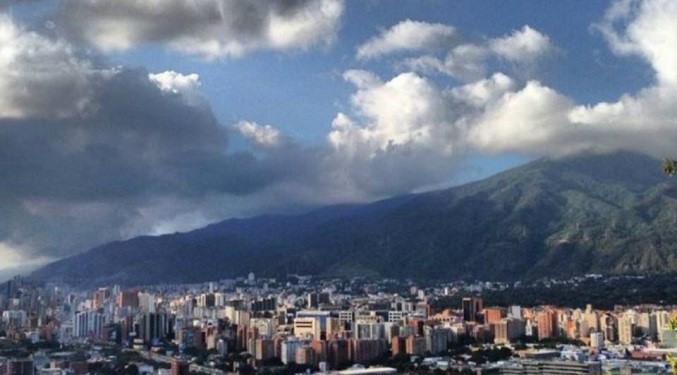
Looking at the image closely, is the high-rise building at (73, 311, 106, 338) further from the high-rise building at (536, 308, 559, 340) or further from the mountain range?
the high-rise building at (536, 308, 559, 340)

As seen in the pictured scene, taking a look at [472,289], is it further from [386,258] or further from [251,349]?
[251,349]

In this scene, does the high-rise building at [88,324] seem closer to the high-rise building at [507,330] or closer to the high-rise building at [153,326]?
the high-rise building at [153,326]

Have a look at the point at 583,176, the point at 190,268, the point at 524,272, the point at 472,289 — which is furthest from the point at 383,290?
the point at 583,176

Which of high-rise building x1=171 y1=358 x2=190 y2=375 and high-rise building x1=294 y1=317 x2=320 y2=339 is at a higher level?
high-rise building x1=294 y1=317 x2=320 y2=339

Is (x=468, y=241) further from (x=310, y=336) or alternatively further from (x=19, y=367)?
(x=19, y=367)

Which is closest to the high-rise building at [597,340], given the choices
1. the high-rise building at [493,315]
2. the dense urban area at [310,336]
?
the dense urban area at [310,336]

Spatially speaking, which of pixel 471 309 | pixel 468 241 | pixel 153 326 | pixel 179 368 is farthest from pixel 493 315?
pixel 468 241

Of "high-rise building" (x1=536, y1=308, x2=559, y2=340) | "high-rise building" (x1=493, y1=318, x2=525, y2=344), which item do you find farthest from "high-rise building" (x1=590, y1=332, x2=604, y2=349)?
"high-rise building" (x1=493, y1=318, x2=525, y2=344)
